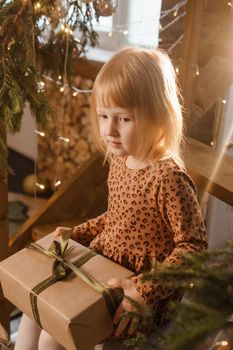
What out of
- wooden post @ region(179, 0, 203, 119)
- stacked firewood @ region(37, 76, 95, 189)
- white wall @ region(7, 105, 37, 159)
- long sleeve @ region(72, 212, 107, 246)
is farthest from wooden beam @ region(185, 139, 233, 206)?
white wall @ region(7, 105, 37, 159)

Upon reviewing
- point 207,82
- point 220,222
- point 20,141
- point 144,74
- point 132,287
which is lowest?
point 20,141

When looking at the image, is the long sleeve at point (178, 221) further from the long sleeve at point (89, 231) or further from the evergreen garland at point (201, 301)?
the evergreen garland at point (201, 301)

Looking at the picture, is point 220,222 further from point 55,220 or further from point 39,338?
point 39,338

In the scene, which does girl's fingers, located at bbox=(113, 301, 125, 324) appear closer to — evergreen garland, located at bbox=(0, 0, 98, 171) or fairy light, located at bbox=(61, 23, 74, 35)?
evergreen garland, located at bbox=(0, 0, 98, 171)

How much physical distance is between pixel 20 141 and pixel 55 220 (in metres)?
1.83

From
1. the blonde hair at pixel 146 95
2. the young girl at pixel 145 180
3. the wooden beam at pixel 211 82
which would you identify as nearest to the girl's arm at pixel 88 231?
the young girl at pixel 145 180

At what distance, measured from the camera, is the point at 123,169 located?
1.15 metres

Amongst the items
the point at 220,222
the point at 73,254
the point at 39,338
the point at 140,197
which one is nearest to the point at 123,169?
the point at 140,197

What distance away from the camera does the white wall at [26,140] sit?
3314mm

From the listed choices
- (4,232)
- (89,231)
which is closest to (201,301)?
(89,231)

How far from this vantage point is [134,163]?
113cm

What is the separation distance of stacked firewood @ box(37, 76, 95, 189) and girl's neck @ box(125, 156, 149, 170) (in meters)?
1.18

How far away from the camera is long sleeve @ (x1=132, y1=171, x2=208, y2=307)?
98 centimetres

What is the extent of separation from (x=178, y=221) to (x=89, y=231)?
347 millimetres
